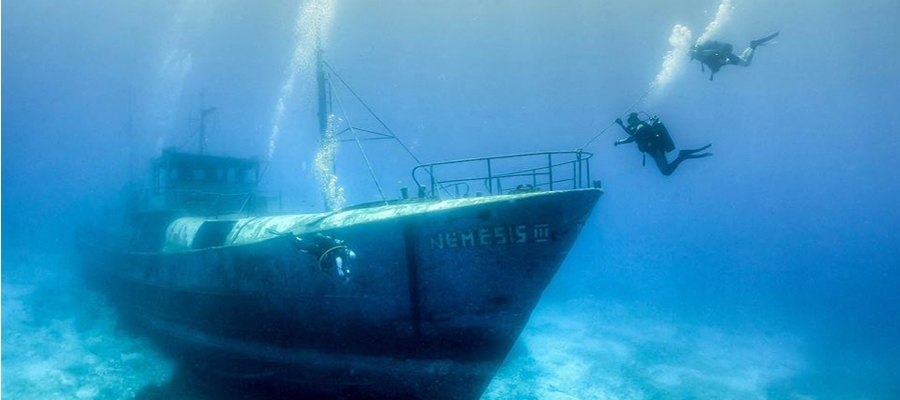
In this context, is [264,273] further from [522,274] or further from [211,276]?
[522,274]

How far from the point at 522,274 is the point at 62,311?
2152 cm

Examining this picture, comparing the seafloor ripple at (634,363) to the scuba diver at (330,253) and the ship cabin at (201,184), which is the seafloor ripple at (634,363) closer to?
the scuba diver at (330,253)

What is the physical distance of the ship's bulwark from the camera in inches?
292

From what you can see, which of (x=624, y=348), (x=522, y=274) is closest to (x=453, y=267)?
(x=522, y=274)

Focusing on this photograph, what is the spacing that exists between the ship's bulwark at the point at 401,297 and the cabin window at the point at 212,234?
1.39 meters

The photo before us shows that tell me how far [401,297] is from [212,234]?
6749mm

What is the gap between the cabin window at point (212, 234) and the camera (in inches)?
449

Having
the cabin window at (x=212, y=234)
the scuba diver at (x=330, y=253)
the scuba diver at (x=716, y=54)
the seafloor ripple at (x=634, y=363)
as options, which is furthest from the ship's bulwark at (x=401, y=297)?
the seafloor ripple at (x=634, y=363)

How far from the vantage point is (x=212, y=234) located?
455 inches

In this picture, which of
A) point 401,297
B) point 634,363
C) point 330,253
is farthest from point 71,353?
point 634,363

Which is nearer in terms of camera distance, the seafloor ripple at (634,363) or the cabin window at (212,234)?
the cabin window at (212,234)

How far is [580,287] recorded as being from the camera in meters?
60.8

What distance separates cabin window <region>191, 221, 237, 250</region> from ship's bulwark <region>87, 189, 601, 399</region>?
139 cm

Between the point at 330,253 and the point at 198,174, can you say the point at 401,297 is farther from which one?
the point at 198,174
